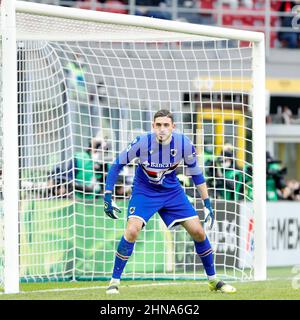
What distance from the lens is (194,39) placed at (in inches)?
487

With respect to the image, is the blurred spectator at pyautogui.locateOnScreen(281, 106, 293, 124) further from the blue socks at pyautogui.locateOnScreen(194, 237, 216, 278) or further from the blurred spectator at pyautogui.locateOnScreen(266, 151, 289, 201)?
the blue socks at pyautogui.locateOnScreen(194, 237, 216, 278)

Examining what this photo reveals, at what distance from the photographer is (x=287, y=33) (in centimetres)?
2378

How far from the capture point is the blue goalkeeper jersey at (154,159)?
10.2 meters

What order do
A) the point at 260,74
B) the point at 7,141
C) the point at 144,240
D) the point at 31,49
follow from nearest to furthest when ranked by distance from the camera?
the point at 7,141 → the point at 260,74 → the point at 31,49 → the point at 144,240

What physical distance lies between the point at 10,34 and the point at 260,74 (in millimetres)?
3161

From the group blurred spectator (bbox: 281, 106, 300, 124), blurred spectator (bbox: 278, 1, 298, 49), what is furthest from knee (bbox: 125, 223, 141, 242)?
blurred spectator (bbox: 278, 1, 298, 49)

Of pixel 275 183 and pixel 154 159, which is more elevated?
pixel 275 183

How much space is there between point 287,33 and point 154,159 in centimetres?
1407

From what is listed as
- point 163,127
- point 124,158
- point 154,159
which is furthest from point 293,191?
point 163,127

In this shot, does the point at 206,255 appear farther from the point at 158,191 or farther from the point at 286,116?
the point at 286,116

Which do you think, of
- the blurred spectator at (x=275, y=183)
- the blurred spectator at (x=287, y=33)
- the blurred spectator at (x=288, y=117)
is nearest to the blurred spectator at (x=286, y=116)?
the blurred spectator at (x=288, y=117)
